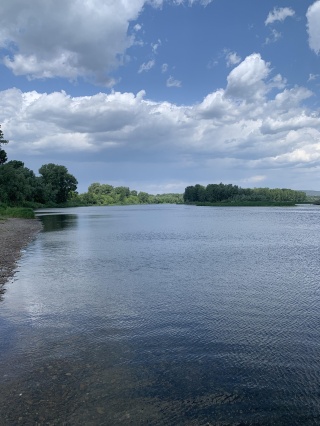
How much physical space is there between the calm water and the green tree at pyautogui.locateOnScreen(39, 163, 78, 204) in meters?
134

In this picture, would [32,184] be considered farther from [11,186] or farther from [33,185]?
[11,186]

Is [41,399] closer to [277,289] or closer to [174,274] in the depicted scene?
[277,289]

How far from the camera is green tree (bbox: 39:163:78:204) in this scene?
14925 cm

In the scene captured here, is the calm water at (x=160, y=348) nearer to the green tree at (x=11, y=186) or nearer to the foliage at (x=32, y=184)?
the foliage at (x=32, y=184)

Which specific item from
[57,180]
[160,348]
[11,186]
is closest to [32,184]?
[57,180]

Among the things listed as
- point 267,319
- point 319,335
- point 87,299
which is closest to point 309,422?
point 319,335

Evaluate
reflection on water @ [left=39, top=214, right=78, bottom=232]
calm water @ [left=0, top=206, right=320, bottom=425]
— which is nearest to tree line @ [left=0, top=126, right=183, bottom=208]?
reflection on water @ [left=39, top=214, right=78, bottom=232]

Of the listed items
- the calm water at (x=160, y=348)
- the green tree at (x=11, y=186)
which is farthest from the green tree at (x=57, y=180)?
the calm water at (x=160, y=348)

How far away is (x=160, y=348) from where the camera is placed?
9383 millimetres

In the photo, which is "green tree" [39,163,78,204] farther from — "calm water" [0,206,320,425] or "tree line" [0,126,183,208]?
"calm water" [0,206,320,425]

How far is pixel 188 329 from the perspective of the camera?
10.8 metres

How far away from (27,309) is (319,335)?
908 cm

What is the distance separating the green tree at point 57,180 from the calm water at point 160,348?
133570mm

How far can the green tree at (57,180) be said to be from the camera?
490ft
